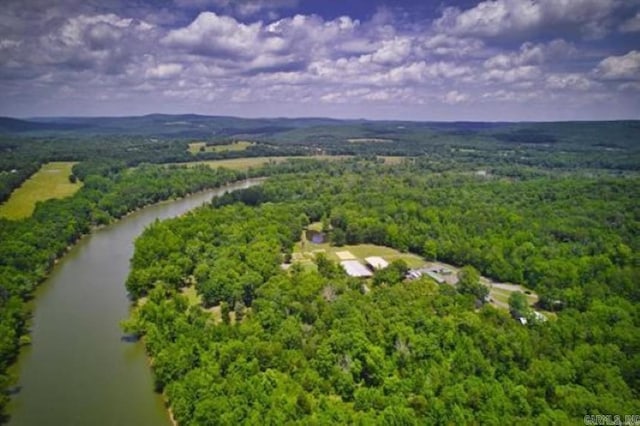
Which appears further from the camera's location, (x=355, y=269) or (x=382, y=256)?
(x=382, y=256)

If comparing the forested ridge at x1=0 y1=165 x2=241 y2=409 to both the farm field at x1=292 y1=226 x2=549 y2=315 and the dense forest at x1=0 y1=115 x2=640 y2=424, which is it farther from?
the farm field at x1=292 y1=226 x2=549 y2=315

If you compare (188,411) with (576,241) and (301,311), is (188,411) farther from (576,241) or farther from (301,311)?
(576,241)

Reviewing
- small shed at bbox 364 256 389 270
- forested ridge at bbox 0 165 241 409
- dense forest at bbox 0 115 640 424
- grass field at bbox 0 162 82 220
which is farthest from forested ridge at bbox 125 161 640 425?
grass field at bbox 0 162 82 220

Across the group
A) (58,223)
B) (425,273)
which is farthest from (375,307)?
(58,223)

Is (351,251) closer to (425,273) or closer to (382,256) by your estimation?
(382,256)

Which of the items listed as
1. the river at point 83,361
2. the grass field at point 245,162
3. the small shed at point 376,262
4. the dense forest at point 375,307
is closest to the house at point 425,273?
the dense forest at point 375,307
